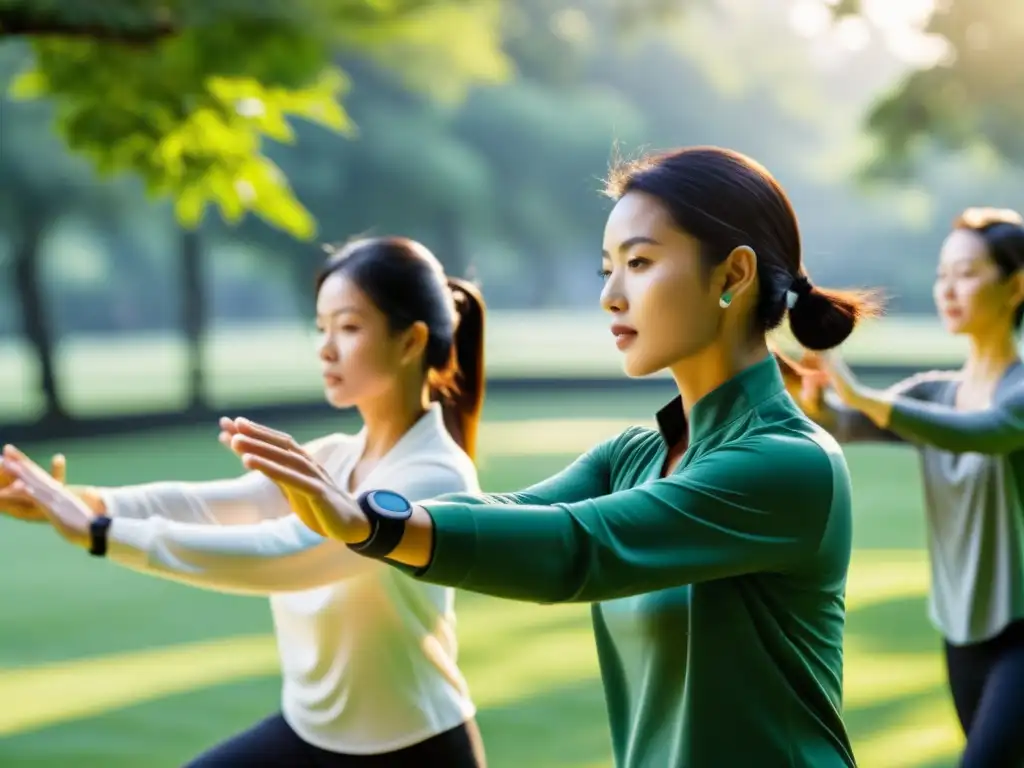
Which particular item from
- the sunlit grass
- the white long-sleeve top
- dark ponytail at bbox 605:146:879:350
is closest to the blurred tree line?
dark ponytail at bbox 605:146:879:350

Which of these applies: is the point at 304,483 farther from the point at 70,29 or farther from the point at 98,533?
the point at 70,29

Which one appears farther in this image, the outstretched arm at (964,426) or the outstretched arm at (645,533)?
the outstretched arm at (964,426)

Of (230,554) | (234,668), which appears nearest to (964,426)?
(230,554)

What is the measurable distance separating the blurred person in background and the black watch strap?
1.06m

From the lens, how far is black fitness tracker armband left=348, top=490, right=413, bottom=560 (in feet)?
5.48

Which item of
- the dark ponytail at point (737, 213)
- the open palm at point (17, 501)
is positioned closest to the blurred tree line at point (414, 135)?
the dark ponytail at point (737, 213)

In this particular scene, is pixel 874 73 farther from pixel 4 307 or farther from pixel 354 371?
pixel 354 371

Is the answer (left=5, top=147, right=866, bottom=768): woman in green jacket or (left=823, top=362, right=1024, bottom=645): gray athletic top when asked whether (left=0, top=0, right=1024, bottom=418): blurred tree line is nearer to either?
(left=5, top=147, right=866, bottom=768): woman in green jacket

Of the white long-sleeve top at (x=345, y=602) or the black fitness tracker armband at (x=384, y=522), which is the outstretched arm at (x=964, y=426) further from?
the black fitness tracker armband at (x=384, y=522)

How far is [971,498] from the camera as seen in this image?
4.27 metres

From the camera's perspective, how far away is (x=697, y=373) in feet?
6.84

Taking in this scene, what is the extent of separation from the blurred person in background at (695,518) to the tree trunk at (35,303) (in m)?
21.0

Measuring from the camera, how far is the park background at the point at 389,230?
7039mm

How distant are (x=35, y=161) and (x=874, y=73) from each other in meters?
60.6
